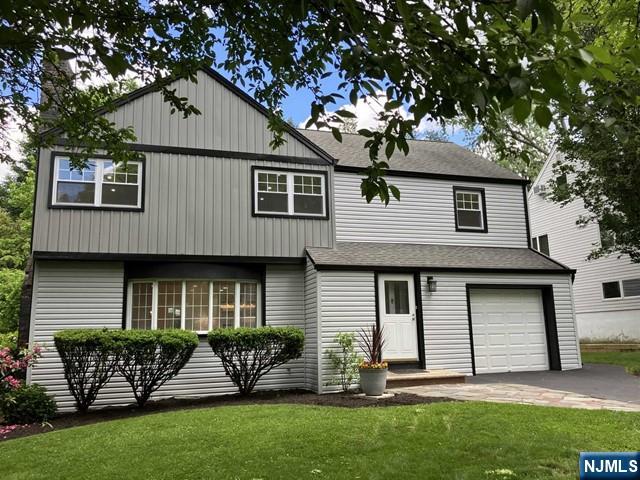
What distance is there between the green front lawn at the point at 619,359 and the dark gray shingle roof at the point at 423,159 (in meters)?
5.64

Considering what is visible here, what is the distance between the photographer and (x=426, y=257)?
12.9 meters

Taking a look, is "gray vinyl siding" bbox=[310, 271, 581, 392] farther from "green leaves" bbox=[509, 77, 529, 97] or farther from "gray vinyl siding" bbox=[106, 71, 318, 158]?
"green leaves" bbox=[509, 77, 529, 97]

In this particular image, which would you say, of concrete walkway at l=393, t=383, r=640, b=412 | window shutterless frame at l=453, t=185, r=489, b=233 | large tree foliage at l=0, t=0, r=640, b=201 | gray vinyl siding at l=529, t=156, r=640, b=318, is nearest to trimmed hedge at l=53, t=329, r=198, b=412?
large tree foliage at l=0, t=0, r=640, b=201

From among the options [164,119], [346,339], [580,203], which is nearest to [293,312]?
[346,339]

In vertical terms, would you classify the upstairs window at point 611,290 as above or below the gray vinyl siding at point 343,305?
above

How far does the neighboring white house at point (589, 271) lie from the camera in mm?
18672

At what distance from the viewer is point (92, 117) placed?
6043 mm

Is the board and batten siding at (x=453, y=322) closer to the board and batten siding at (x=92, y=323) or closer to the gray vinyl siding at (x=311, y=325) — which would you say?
the gray vinyl siding at (x=311, y=325)

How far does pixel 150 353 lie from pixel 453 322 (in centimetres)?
689

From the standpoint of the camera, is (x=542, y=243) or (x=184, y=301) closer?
(x=184, y=301)

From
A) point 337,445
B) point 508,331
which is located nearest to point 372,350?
point 337,445

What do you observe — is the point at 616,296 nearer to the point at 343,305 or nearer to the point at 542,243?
the point at 542,243

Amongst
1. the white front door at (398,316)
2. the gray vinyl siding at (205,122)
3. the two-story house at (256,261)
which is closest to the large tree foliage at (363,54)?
the two-story house at (256,261)

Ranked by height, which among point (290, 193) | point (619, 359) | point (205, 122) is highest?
point (205, 122)
